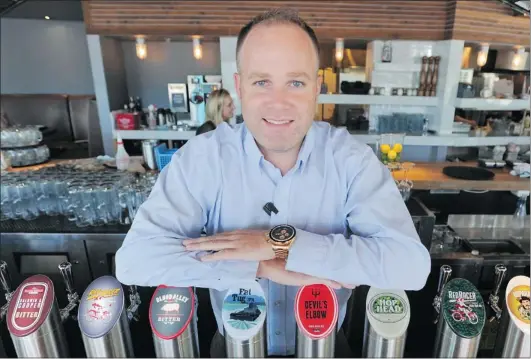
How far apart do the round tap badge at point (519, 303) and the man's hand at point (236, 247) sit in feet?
2.44

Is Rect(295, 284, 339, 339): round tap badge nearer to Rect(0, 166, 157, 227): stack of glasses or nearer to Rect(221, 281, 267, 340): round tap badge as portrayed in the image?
Rect(221, 281, 267, 340): round tap badge

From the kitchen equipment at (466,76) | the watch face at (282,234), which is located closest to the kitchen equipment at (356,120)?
the kitchen equipment at (466,76)

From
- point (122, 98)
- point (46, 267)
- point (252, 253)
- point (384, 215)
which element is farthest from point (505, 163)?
point (122, 98)

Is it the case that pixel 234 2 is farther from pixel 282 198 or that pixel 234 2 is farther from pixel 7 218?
pixel 282 198

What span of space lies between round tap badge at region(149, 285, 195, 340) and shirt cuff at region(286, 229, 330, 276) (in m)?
0.32

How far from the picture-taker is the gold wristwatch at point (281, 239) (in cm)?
100

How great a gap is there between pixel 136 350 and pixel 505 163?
13.0 ft

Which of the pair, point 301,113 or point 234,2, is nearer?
point 301,113

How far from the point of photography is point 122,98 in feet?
17.2

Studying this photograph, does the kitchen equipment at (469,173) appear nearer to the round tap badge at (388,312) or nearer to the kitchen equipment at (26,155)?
the round tap badge at (388,312)

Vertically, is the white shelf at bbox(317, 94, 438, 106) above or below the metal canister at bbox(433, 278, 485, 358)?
above

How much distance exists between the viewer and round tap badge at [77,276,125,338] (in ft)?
3.36

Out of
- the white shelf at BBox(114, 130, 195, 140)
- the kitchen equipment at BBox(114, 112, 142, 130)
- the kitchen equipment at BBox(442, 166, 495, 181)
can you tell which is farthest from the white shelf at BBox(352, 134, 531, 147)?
the kitchen equipment at BBox(114, 112, 142, 130)

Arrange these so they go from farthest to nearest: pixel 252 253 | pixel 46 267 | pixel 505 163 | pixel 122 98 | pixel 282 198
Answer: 1. pixel 122 98
2. pixel 505 163
3. pixel 46 267
4. pixel 282 198
5. pixel 252 253
